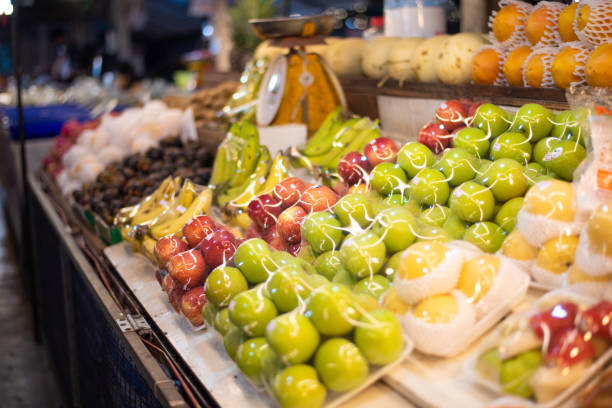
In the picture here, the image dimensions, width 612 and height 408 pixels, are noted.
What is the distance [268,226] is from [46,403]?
2.29m

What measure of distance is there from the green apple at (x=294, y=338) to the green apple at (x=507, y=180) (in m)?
0.68

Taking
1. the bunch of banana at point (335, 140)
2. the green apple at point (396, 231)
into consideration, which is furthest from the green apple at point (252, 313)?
the bunch of banana at point (335, 140)

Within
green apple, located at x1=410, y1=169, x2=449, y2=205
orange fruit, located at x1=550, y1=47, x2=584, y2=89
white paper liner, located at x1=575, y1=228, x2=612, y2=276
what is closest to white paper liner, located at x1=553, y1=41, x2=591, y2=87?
orange fruit, located at x1=550, y1=47, x2=584, y2=89

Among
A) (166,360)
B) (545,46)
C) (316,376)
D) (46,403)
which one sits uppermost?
(545,46)

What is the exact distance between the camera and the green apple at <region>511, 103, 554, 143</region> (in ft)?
5.74

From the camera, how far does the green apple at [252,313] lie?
136 centimetres

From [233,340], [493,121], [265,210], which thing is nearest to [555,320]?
[233,340]

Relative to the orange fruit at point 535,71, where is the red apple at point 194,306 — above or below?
below

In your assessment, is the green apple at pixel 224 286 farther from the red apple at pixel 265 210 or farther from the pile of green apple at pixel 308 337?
the red apple at pixel 265 210

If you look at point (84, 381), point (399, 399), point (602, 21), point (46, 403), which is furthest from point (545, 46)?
point (46, 403)

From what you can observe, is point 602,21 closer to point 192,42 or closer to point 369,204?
point 369,204

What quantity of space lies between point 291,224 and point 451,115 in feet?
2.23

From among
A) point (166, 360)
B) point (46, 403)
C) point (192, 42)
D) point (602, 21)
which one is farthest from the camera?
point (192, 42)

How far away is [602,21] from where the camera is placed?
1.83 meters
